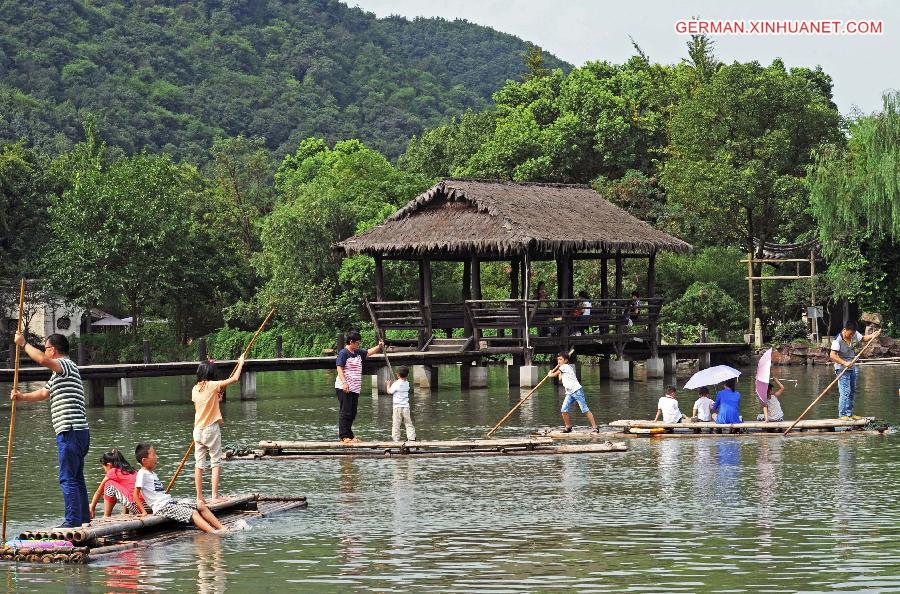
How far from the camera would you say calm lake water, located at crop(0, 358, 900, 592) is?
1272 cm

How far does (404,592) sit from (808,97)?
139 ft

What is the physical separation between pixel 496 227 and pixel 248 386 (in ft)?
24.6

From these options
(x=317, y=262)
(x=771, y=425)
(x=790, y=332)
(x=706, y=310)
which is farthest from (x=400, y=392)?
(x=317, y=262)

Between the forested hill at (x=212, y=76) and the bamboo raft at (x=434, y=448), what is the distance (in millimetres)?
59787

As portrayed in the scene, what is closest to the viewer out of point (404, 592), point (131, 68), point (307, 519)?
point (404, 592)

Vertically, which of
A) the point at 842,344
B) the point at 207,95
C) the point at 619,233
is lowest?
the point at 842,344

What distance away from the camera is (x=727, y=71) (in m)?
50.7

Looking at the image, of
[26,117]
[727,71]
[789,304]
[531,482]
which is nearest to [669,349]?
[789,304]

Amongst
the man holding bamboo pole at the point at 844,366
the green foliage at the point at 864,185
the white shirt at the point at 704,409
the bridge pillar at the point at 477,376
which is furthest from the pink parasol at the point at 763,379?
the green foliage at the point at 864,185

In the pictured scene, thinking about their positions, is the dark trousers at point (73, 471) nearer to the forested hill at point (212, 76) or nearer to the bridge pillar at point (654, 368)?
Result: the bridge pillar at point (654, 368)

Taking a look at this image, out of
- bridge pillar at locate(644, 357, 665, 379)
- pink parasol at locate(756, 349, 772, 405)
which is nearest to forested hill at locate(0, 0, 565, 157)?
bridge pillar at locate(644, 357, 665, 379)

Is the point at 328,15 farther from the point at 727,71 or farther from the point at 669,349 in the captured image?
the point at 669,349

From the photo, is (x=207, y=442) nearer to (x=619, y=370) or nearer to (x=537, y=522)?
(x=537, y=522)

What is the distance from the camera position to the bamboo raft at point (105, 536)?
13.5 meters
